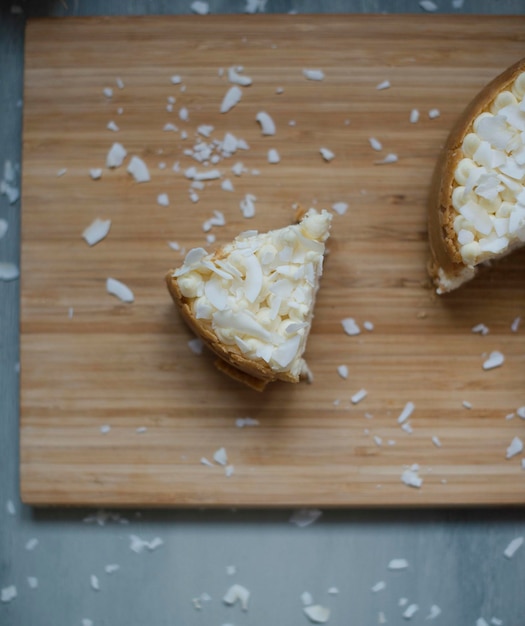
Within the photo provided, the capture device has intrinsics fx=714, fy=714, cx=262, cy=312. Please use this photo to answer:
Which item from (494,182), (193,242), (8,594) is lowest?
(8,594)

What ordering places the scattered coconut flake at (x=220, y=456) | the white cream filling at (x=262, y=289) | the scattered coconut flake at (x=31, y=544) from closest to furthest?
the white cream filling at (x=262, y=289), the scattered coconut flake at (x=220, y=456), the scattered coconut flake at (x=31, y=544)

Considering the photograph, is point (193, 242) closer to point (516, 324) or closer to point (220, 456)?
point (220, 456)

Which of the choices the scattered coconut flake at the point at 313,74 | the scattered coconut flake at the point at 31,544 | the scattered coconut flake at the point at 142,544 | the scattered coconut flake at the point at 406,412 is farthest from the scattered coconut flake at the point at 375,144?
the scattered coconut flake at the point at 31,544

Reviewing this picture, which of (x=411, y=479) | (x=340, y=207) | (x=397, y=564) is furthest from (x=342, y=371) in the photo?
(x=397, y=564)

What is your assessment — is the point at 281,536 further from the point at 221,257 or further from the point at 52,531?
the point at 221,257

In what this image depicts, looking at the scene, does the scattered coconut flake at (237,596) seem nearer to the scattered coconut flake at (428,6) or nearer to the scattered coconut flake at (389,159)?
the scattered coconut flake at (389,159)

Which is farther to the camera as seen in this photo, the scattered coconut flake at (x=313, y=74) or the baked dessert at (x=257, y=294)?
the scattered coconut flake at (x=313, y=74)
